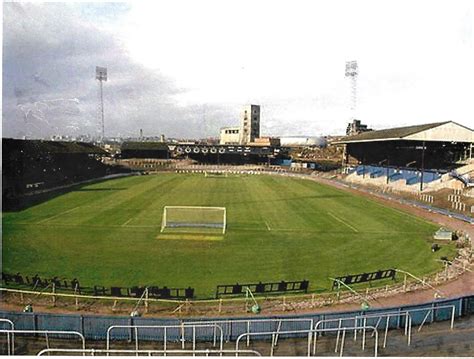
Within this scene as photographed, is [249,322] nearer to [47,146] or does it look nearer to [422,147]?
[47,146]

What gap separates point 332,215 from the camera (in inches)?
853

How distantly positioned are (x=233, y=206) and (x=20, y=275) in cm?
1351

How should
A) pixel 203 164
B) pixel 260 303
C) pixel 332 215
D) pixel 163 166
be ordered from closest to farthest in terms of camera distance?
pixel 260 303 → pixel 332 215 → pixel 163 166 → pixel 203 164

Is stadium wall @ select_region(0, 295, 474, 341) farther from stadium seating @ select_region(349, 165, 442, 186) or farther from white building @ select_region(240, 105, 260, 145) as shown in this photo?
white building @ select_region(240, 105, 260, 145)

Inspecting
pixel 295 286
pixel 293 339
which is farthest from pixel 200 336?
pixel 295 286

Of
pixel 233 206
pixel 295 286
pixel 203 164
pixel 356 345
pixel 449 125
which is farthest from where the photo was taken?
pixel 203 164

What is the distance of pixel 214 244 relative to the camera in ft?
49.7

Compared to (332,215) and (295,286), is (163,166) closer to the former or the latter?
(332,215)

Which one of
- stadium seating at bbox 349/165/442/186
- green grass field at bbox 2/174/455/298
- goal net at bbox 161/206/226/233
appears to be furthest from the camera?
stadium seating at bbox 349/165/442/186

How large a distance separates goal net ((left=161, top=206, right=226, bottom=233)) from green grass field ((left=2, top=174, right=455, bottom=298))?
47 cm

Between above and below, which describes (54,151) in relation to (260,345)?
above

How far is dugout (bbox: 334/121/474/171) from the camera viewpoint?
25406 mm

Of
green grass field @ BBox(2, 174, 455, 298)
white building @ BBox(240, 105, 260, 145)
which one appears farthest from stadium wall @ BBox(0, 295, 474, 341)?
white building @ BBox(240, 105, 260, 145)

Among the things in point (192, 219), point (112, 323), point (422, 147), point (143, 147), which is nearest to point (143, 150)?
point (143, 147)
